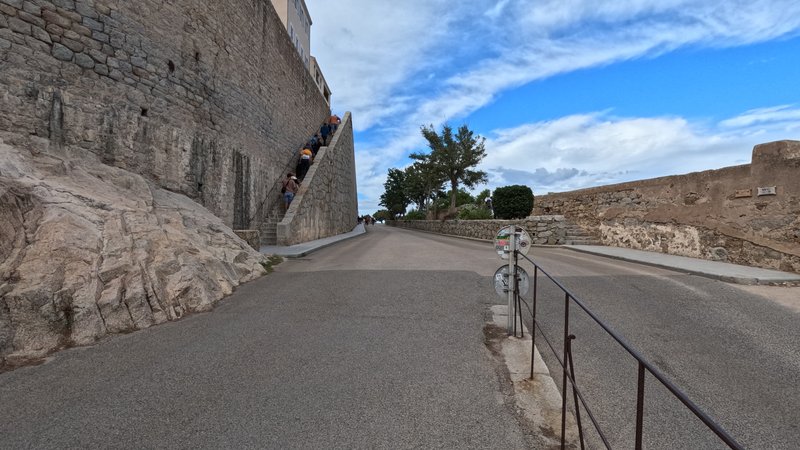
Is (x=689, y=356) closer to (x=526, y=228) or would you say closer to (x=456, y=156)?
(x=526, y=228)

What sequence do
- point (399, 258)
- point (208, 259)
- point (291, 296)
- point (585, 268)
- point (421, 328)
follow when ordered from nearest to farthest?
point (421, 328) → point (291, 296) → point (208, 259) → point (585, 268) → point (399, 258)

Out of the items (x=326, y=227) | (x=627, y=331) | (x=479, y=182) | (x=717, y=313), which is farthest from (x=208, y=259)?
(x=479, y=182)

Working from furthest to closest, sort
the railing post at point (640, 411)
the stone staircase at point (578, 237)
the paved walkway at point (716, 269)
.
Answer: the stone staircase at point (578, 237) → the paved walkway at point (716, 269) → the railing post at point (640, 411)

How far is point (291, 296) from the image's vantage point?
699 cm

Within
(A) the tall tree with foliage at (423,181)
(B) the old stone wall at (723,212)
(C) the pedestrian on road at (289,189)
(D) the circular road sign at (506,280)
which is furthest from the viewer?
(A) the tall tree with foliage at (423,181)

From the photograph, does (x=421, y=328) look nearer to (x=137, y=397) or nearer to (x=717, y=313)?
(x=137, y=397)

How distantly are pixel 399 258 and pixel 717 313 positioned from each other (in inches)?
Answer: 305

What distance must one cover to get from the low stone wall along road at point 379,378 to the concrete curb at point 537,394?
0.12 metres

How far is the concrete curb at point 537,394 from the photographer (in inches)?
120

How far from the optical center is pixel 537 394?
3.59m

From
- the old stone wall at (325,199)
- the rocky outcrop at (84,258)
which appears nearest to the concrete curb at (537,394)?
the rocky outcrop at (84,258)

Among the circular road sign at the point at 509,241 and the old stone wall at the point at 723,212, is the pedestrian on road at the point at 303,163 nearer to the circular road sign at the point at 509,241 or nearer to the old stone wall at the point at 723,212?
the old stone wall at the point at 723,212

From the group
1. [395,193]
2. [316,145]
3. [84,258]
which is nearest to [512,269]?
[84,258]

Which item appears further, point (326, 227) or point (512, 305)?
point (326, 227)
